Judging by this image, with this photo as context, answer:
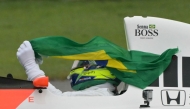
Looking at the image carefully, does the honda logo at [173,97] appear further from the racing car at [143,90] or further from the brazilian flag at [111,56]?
the brazilian flag at [111,56]

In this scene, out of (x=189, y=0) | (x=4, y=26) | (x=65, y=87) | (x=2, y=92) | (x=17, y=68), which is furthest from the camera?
(x=189, y=0)

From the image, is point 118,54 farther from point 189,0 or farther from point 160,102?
point 189,0

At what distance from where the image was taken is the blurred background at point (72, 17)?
33.2 feet

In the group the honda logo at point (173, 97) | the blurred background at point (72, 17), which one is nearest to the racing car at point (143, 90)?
the honda logo at point (173, 97)

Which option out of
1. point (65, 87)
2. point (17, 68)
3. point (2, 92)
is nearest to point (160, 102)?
point (2, 92)

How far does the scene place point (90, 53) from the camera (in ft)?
15.6

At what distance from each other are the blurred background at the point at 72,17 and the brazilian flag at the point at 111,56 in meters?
3.79

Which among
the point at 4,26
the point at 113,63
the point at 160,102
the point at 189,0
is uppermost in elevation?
the point at 189,0

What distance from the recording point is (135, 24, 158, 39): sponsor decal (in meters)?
4.91

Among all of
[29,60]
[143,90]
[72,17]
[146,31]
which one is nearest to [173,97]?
[143,90]

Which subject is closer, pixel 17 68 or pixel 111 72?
pixel 111 72

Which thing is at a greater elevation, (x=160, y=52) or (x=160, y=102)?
(x=160, y=52)

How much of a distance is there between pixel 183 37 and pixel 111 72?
67 centimetres

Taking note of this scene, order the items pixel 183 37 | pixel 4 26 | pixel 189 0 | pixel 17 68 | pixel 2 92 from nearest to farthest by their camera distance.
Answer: pixel 2 92
pixel 183 37
pixel 17 68
pixel 4 26
pixel 189 0
